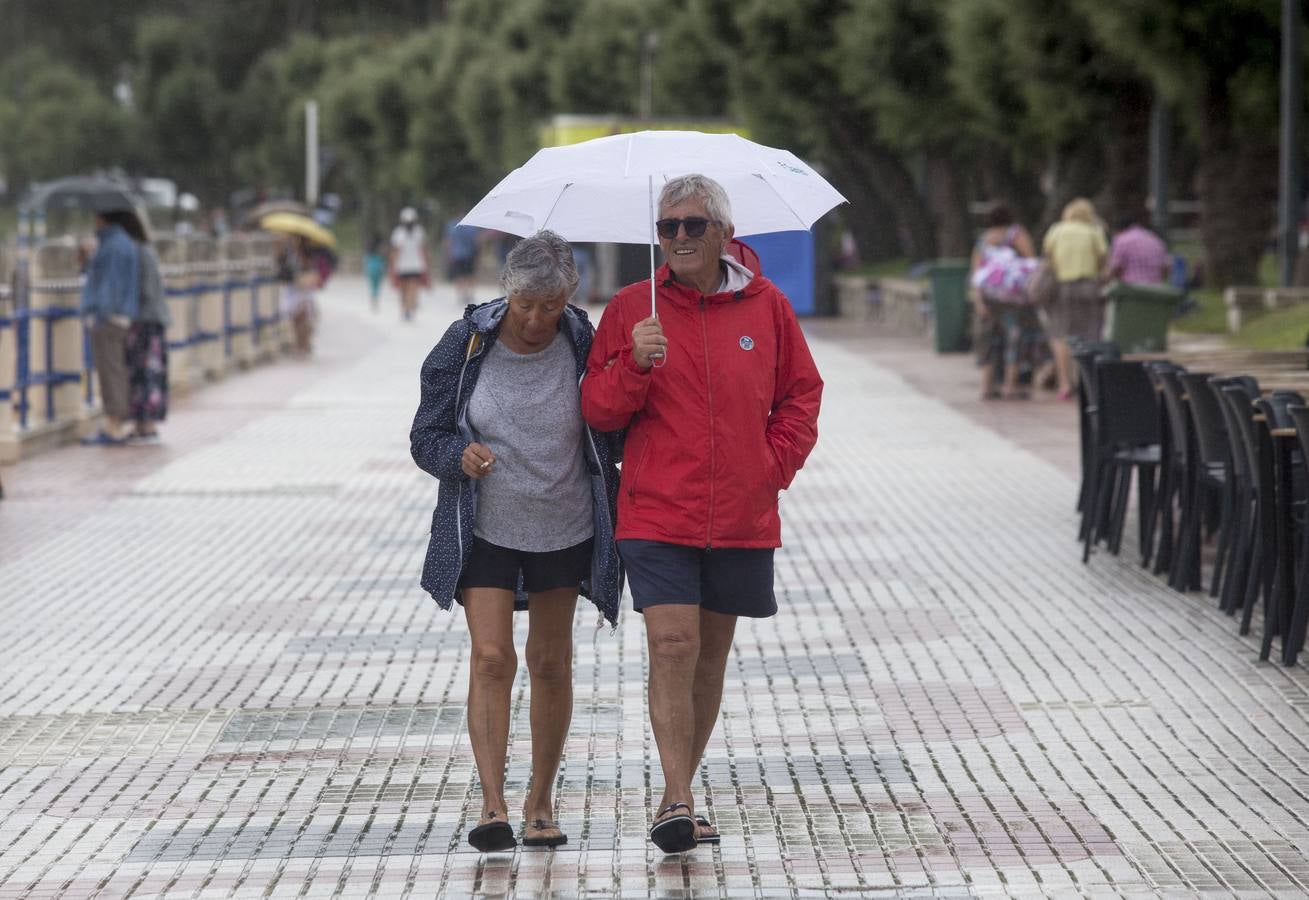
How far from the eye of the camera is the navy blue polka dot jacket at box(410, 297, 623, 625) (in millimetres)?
5301

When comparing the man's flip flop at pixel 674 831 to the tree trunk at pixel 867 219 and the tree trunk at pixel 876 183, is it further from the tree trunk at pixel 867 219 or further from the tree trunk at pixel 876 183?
the tree trunk at pixel 867 219

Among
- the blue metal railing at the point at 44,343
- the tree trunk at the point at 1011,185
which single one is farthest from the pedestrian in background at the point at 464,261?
the blue metal railing at the point at 44,343

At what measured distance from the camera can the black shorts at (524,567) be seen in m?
5.35

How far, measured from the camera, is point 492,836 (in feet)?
17.8

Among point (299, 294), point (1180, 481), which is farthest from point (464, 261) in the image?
point (1180, 481)

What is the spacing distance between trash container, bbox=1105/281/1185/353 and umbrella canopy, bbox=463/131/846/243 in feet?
44.4

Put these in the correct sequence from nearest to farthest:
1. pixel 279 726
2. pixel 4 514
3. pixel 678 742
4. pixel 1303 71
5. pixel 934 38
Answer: pixel 678 742, pixel 279 726, pixel 4 514, pixel 1303 71, pixel 934 38

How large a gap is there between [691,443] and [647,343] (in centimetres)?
32

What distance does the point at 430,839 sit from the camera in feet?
18.6

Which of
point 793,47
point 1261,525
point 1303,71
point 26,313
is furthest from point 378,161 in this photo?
point 1261,525

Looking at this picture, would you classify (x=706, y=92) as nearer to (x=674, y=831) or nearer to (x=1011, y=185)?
(x=1011, y=185)

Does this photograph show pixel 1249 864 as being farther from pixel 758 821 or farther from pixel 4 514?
pixel 4 514

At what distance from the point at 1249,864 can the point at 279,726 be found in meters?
3.05

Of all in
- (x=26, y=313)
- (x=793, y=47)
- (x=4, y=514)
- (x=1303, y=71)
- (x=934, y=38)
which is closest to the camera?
(x=4, y=514)
